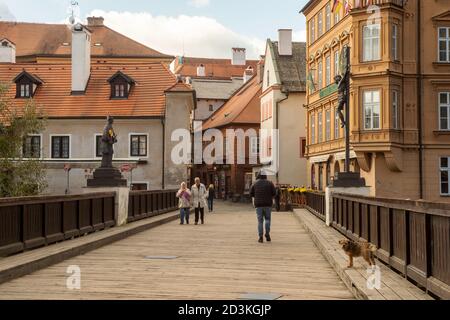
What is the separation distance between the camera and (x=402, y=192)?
3744 cm

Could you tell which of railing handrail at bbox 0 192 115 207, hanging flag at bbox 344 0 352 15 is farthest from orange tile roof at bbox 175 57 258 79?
railing handrail at bbox 0 192 115 207

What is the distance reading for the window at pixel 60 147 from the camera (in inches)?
1816

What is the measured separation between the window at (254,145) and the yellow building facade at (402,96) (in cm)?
3133

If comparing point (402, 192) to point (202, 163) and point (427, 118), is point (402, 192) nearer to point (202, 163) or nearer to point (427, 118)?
point (427, 118)

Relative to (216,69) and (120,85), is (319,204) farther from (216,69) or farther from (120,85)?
(216,69)

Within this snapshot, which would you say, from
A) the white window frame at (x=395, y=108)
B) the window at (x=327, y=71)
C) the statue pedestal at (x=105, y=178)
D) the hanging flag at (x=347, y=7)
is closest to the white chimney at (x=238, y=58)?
the window at (x=327, y=71)

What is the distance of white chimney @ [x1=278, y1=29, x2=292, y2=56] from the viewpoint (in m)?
62.5

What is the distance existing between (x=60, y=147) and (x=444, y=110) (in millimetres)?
25143

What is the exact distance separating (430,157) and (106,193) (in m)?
23.0

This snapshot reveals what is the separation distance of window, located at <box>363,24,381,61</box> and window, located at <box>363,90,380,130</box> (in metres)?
1.94

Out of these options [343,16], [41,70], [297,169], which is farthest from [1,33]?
[343,16]

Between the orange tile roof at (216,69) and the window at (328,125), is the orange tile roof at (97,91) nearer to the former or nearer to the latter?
the window at (328,125)

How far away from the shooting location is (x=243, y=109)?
235 feet

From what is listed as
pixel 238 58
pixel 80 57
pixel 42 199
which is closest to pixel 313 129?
pixel 80 57
